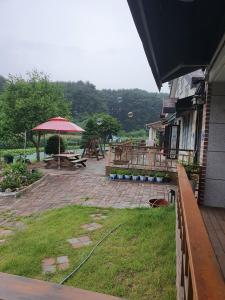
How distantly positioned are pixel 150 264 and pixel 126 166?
25.5 ft

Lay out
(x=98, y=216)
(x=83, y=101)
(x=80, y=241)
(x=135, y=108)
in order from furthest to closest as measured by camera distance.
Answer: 1. (x=135, y=108)
2. (x=83, y=101)
3. (x=98, y=216)
4. (x=80, y=241)

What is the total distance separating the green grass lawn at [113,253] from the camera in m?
3.33

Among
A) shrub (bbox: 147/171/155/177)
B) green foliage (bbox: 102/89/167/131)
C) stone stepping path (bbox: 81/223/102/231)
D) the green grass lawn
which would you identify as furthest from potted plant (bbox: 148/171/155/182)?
green foliage (bbox: 102/89/167/131)

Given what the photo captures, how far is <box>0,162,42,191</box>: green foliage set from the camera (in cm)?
905

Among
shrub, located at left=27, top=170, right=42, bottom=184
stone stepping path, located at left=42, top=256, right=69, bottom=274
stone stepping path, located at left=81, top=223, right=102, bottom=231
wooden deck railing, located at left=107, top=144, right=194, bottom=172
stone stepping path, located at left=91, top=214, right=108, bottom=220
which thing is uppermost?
wooden deck railing, located at left=107, top=144, right=194, bottom=172

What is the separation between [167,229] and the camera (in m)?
4.79

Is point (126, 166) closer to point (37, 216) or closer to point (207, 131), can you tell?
point (37, 216)

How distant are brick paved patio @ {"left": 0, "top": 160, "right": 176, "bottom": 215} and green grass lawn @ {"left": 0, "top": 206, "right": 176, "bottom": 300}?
4.21ft

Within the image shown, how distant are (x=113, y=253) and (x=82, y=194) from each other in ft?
14.2

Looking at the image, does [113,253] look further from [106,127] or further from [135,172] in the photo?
[106,127]

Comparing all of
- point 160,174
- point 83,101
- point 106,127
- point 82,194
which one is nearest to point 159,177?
point 160,174

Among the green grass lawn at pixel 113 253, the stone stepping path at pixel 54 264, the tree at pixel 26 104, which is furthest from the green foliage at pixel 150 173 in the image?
the tree at pixel 26 104

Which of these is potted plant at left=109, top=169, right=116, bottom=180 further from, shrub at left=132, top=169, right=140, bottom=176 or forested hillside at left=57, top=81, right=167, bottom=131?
forested hillside at left=57, top=81, right=167, bottom=131

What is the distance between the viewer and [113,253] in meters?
4.17
